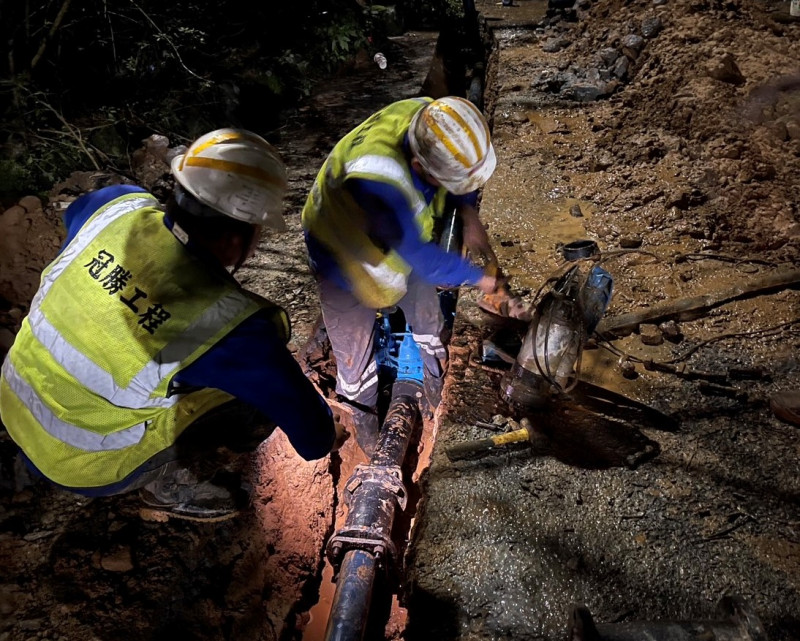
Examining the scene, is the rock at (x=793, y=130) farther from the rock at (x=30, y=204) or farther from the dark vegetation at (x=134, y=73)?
the rock at (x=30, y=204)

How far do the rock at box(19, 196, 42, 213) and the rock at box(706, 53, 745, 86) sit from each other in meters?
6.41

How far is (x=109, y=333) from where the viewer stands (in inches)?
60.4

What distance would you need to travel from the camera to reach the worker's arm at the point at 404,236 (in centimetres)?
227

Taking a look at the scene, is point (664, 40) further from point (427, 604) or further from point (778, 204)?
point (427, 604)

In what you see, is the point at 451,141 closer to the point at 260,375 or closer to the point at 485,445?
the point at 260,375

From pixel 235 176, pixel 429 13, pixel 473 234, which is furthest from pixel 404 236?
pixel 429 13

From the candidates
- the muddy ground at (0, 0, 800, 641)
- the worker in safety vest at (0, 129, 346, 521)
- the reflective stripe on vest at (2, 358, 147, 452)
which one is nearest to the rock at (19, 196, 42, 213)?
the muddy ground at (0, 0, 800, 641)

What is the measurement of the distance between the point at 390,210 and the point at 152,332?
1194mm

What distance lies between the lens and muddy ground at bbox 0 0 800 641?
6.49 ft

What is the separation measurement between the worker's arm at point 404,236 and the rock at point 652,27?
530cm

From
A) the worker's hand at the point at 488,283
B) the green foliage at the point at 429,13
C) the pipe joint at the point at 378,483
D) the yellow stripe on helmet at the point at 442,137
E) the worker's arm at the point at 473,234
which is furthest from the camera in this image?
the green foliage at the point at 429,13

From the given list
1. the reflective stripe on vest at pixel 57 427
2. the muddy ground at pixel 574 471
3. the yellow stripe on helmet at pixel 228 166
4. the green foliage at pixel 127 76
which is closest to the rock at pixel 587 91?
the muddy ground at pixel 574 471

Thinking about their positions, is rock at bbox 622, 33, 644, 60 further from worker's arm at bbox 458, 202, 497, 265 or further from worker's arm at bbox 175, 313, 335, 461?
worker's arm at bbox 175, 313, 335, 461

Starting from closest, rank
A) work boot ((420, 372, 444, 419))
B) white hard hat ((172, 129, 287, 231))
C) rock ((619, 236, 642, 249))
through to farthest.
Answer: white hard hat ((172, 129, 287, 231)) < work boot ((420, 372, 444, 419)) < rock ((619, 236, 642, 249))
